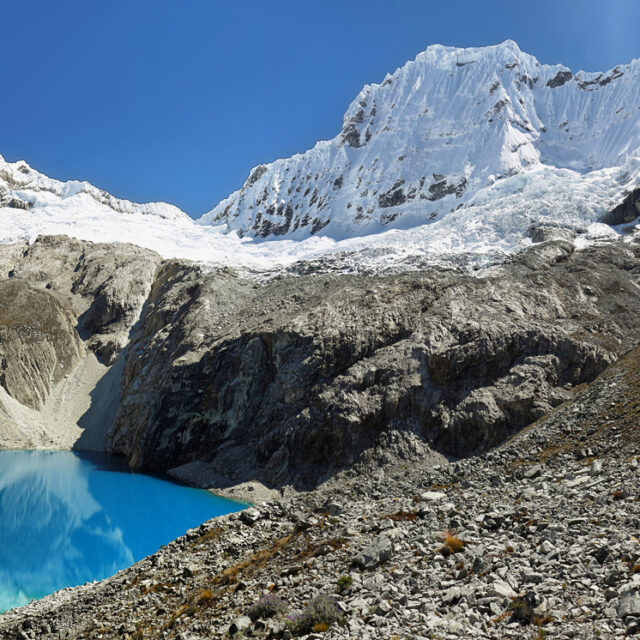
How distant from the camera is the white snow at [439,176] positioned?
8906cm

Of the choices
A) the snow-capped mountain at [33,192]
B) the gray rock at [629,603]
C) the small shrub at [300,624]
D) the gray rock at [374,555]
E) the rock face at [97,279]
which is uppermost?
the snow-capped mountain at [33,192]

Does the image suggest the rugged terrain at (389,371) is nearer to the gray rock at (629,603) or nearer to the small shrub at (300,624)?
the gray rock at (629,603)

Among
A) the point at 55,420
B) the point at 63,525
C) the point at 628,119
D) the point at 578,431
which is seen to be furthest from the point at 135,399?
the point at 628,119

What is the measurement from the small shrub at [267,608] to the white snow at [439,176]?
68011 millimetres

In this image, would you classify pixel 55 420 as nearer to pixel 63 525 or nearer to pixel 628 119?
pixel 63 525

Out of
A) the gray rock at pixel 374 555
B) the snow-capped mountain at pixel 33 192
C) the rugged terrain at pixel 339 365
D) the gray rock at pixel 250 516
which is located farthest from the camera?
the snow-capped mountain at pixel 33 192

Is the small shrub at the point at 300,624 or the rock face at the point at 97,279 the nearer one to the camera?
the small shrub at the point at 300,624

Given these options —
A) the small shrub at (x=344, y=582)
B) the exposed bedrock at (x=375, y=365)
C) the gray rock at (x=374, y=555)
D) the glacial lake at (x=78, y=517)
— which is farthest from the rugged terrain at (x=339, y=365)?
the small shrub at (x=344, y=582)

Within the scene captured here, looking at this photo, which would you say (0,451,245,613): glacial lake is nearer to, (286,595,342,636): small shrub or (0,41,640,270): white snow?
(286,595,342,636): small shrub

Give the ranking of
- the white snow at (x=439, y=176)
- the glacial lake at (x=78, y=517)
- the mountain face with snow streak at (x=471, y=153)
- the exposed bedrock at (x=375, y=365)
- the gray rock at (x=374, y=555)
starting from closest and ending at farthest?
1. the gray rock at (x=374, y=555)
2. the glacial lake at (x=78, y=517)
3. the exposed bedrock at (x=375, y=365)
4. the white snow at (x=439, y=176)
5. the mountain face with snow streak at (x=471, y=153)

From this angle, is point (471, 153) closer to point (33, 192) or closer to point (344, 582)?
point (344, 582)

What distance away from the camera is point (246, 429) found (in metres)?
51.8

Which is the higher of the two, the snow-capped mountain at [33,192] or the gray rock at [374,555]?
the snow-capped mountain at [33,192]

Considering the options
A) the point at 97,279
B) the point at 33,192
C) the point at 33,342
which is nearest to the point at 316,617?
the point at 33,342
